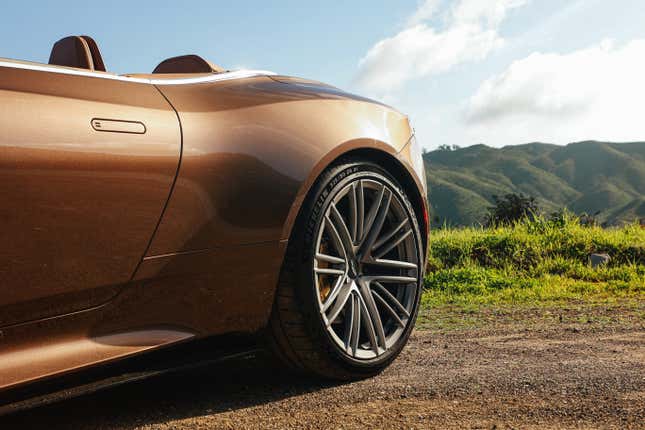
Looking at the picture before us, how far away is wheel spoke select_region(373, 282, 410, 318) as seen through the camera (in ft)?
10.2

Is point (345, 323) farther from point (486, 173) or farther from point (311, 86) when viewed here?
point (486, 173)

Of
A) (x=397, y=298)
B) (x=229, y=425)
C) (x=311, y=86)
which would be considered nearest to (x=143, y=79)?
(x=311, y=86)

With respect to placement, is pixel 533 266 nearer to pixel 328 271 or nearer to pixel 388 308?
pixel 388 308

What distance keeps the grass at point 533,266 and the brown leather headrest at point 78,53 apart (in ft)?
12.8

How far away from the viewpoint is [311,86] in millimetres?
3123

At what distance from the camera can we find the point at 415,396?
2717mm

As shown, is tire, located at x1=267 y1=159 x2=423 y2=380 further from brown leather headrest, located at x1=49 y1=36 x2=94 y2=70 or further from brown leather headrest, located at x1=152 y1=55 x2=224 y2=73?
brown leather headrest, located at x1=49 y1=36 x2=94 y2=70

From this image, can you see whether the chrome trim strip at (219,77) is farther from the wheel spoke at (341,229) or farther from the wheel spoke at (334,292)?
the wheel spoke at (334,292)

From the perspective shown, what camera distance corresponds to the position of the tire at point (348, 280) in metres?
2.79

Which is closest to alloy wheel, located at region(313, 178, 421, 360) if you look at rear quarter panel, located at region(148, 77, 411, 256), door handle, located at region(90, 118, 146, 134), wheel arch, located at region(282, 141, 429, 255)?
wheel arch, located at region(282, 141, 429, 255)

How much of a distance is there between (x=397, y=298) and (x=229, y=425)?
3.74 feet

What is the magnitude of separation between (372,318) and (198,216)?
1.03 meters

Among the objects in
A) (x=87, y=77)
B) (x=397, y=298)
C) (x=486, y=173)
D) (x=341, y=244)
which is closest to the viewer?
(x=87, y=77)

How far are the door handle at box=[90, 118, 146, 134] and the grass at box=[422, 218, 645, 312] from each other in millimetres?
3990
